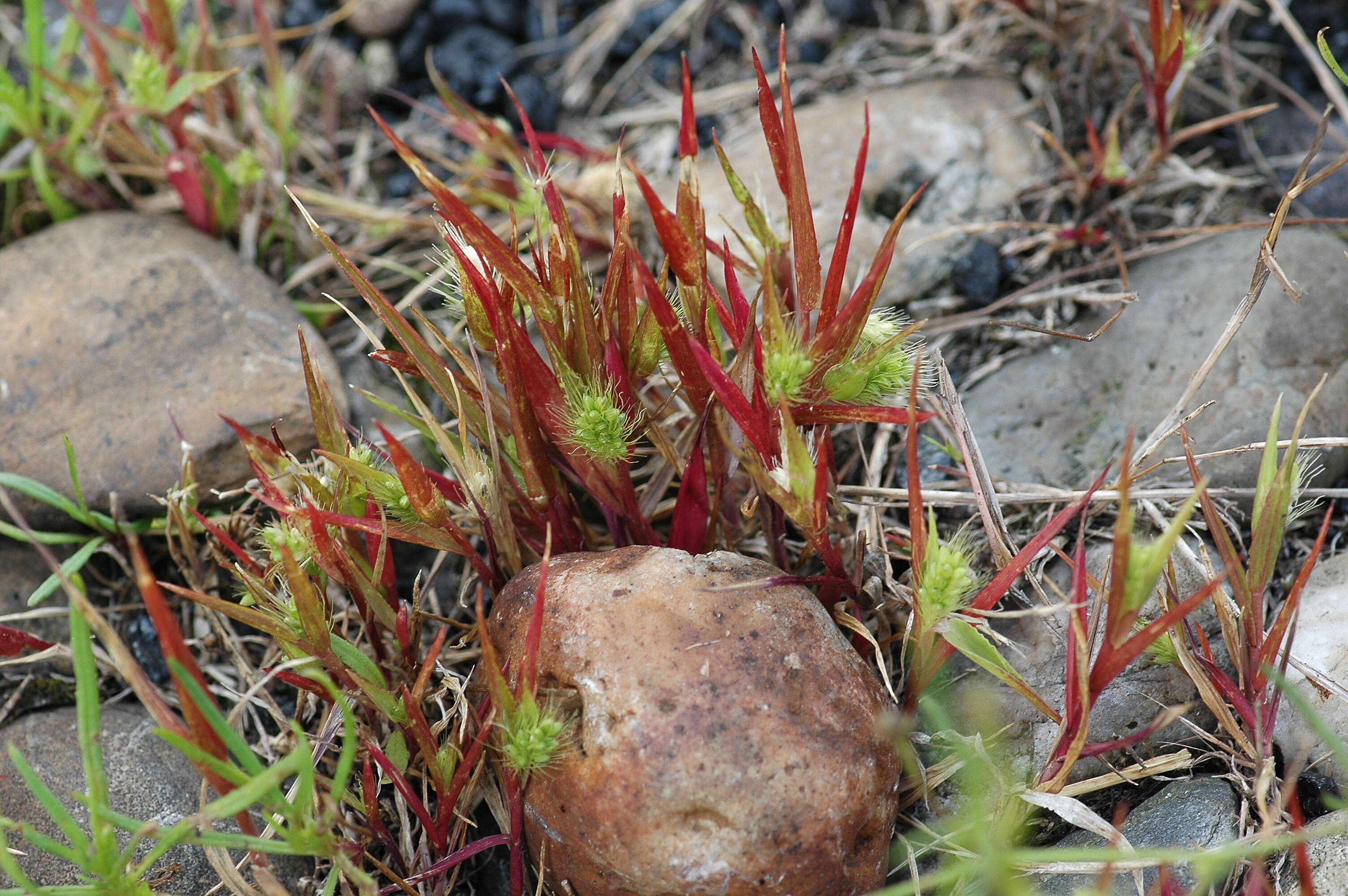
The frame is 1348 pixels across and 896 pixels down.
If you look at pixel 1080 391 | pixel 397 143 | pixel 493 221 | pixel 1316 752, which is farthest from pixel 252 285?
pixel 1316 752

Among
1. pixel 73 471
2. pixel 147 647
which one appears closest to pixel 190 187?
pixel 73 471

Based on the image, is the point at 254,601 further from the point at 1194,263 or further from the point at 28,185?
the point at 1194,263

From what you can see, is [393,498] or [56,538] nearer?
[393,498]

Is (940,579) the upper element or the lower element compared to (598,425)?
lower

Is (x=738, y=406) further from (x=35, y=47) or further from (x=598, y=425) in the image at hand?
(x=35, y=47)

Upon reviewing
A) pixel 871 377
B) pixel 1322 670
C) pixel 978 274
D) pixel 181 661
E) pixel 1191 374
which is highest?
pixel 871 377

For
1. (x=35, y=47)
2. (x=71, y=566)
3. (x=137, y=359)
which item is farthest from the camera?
(x=35, y=47)
